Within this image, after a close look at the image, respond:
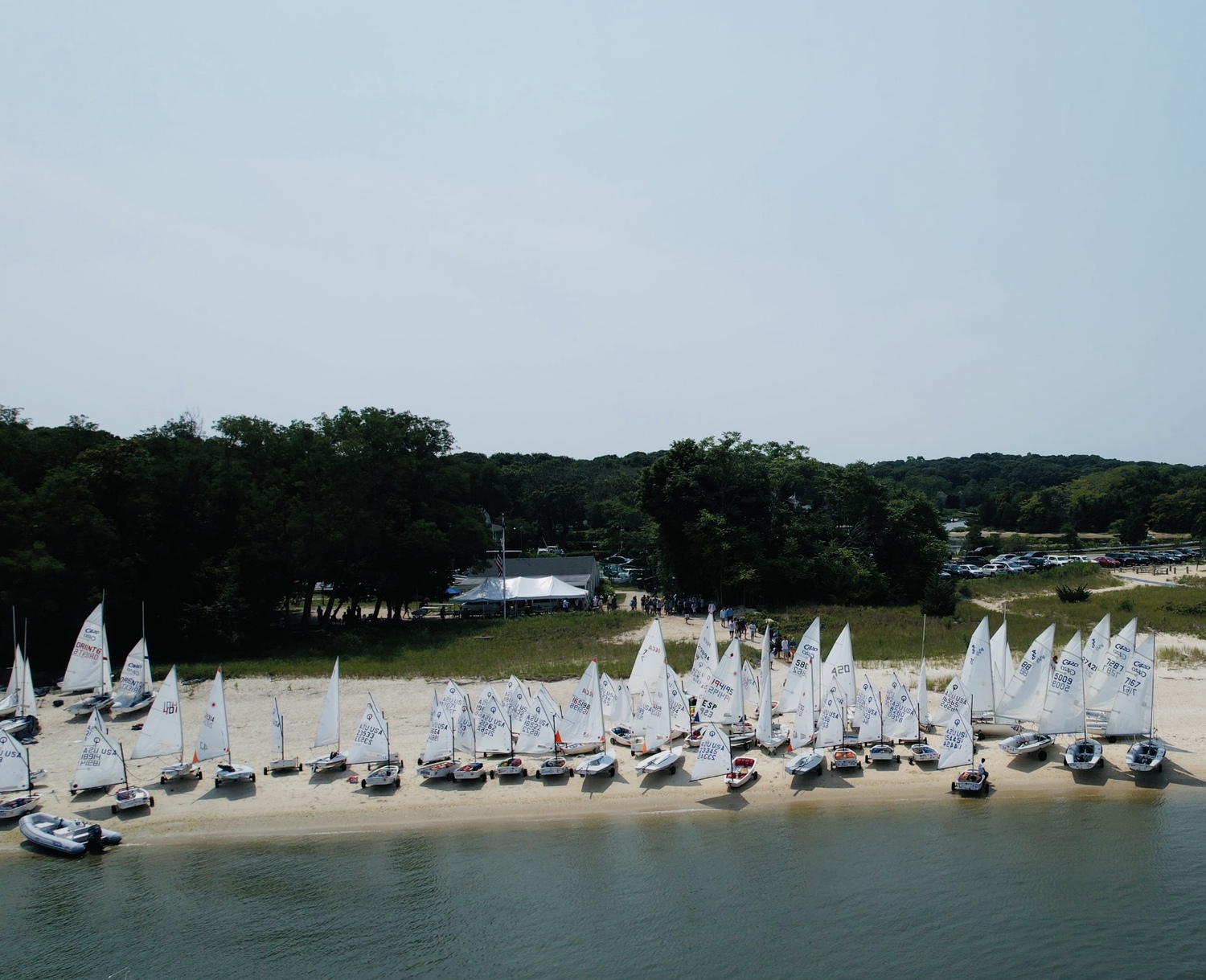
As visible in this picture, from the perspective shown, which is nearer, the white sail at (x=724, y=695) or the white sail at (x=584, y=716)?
the white sail at (x=584, y=716)

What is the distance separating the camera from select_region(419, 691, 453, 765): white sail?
31172mm

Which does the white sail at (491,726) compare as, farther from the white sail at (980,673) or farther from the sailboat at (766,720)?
the white sail at (980,673)

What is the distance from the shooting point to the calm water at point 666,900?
21.5m

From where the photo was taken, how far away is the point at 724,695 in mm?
32406

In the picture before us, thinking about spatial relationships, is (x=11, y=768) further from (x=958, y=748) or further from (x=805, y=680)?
(x=958, y=748)

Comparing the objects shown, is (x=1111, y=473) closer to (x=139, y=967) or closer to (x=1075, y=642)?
(x=1075, y=642)

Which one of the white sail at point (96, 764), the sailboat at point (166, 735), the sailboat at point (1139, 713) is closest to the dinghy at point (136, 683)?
the sailboat at point (166, 735)

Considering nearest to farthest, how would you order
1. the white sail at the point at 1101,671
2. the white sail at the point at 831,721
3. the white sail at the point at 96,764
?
the white sail at the point at 96,764 < the white sail at the point at 1101,671 < the white sail at the point at 831,721

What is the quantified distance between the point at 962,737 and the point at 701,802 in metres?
9.74

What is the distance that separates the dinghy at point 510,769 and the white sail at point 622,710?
481cm

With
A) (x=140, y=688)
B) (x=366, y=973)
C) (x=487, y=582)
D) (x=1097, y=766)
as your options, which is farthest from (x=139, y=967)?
(x=487, y=582)

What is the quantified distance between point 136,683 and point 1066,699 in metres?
39.3

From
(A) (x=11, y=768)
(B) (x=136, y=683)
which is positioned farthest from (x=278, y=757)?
(B) (x=136, y=683)

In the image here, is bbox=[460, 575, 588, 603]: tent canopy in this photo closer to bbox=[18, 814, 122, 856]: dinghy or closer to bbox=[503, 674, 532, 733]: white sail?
bbox=[503, 674, 532, 733]: white sail
